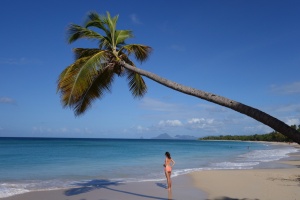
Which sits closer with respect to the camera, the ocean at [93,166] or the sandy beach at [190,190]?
the sandy beach at [190,190]

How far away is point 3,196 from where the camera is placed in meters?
11.1

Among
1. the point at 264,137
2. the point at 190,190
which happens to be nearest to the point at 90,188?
the point at 190,190

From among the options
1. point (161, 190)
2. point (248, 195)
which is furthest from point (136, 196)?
point (248, 195)

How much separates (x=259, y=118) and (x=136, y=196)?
7051 mm

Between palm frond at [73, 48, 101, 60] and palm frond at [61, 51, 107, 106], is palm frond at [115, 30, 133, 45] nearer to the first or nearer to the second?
palm frond at [73, 48, 101, 60]

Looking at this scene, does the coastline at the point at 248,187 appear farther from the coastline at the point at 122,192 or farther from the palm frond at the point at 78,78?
the palm frond at the point at 78,78

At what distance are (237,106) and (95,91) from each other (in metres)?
5.27

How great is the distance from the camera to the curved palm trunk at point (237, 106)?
4488 millimetres

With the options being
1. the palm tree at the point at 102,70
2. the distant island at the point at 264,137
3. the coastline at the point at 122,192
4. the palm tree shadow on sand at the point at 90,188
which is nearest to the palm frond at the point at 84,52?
the palm tree at the point at 102,70

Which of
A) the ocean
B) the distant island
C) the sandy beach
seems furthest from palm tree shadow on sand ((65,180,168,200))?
the distant island

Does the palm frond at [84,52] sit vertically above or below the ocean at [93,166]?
above

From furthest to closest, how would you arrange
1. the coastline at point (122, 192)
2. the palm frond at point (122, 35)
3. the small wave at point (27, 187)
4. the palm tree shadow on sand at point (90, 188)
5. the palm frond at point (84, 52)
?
the small wave at point (27, 187)
the palm tree shadow on sand at point (90, 188)
the coastline at point (122, 192)
the palm frond at point (122, 35)
the palm frond at point (84, 52)

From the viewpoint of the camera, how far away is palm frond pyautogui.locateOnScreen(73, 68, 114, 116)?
9250 mm

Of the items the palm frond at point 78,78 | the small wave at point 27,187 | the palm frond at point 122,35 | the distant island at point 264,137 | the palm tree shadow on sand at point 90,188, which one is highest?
the palm frond at point 122,35
